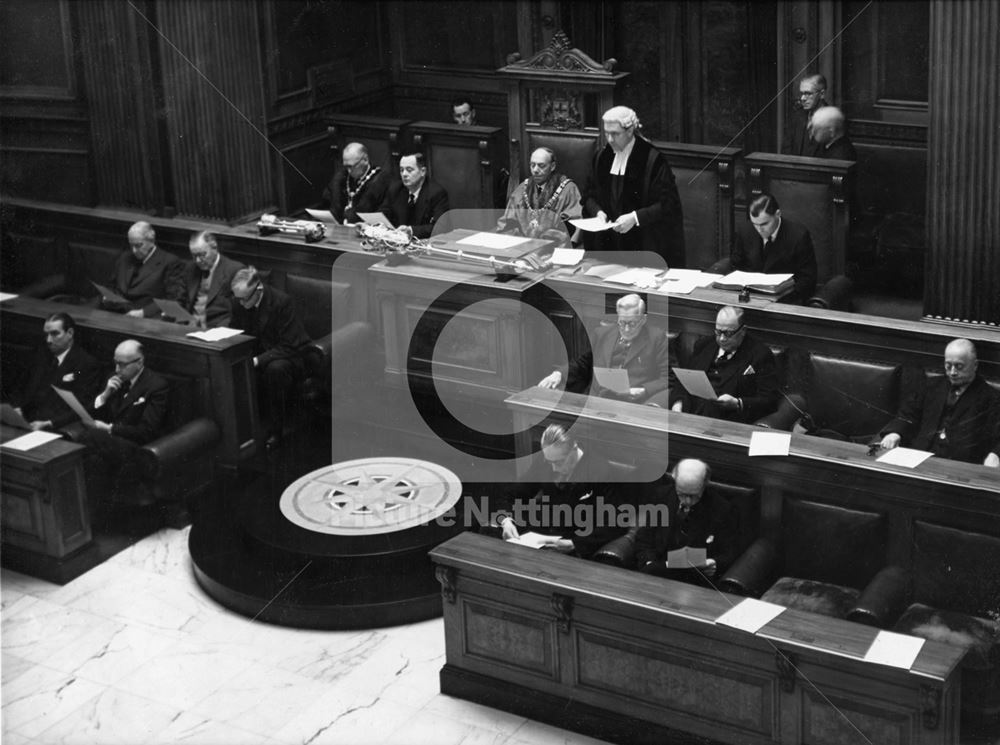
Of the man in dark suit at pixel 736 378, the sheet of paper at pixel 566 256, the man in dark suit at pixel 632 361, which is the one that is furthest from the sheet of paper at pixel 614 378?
the sheet of paper at pixel 566 256

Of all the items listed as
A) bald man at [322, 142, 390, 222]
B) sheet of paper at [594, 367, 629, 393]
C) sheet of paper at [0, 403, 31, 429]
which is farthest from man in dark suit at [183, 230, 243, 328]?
sheet of paper at [594, 367, 629, 393]

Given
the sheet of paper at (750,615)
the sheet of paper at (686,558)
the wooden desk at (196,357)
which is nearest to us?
the sheet of paper at (750,615)

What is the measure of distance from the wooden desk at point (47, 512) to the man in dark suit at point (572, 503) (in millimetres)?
2448

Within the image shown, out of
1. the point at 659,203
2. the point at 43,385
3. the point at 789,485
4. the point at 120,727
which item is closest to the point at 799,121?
the point at 659,203

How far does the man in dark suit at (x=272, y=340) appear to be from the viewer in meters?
8.23

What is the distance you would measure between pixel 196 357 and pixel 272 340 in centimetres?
58

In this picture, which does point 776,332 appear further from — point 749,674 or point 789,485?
point 749,674

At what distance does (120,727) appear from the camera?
19.4 ft

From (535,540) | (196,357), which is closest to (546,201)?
(196,357)

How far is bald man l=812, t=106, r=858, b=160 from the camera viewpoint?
8484 mm

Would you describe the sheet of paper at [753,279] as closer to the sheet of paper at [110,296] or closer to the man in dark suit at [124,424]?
the man in dark suit at [124,424]

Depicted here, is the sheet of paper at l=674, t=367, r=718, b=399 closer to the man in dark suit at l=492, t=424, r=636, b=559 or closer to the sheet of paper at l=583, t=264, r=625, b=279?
the man in dark suit at l=492, t=424, r=636, b=559

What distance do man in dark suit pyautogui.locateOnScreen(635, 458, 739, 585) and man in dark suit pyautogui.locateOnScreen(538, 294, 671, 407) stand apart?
1.22 metres

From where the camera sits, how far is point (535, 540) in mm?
6023
